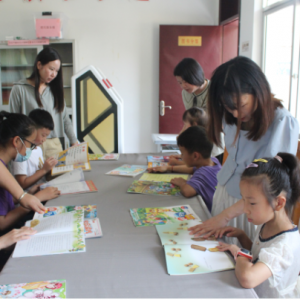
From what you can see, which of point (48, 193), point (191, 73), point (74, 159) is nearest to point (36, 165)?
point (74, 159)

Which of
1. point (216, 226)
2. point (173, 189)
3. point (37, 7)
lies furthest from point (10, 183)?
point (37, 7)

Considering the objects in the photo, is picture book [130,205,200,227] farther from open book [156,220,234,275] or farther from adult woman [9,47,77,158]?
A: adult woman [9,47,77,158]

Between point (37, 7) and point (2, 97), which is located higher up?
point (37, 7)

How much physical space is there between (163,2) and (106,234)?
3695mm

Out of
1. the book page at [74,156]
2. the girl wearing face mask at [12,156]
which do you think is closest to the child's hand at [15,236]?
the girl wearing face mask at [12,156]

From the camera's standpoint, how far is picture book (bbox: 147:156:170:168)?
6.63 feet

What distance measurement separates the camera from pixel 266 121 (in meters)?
1.00

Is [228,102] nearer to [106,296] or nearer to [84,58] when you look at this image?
[106,296]

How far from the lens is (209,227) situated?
1017 millimetres

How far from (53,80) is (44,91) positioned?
111 millimetres

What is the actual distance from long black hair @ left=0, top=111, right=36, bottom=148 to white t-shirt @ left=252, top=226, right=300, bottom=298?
45.3 inches

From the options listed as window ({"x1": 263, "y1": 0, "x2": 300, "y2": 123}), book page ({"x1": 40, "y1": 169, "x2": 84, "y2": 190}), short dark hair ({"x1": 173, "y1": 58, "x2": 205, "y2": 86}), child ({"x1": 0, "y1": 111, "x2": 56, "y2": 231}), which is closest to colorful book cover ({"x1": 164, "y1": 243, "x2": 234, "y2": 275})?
child ({"x1": 0, "y1": 111, "x2": 56, "y2": 231})

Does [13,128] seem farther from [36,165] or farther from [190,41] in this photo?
[190,41]

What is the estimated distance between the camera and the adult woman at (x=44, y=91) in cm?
219
